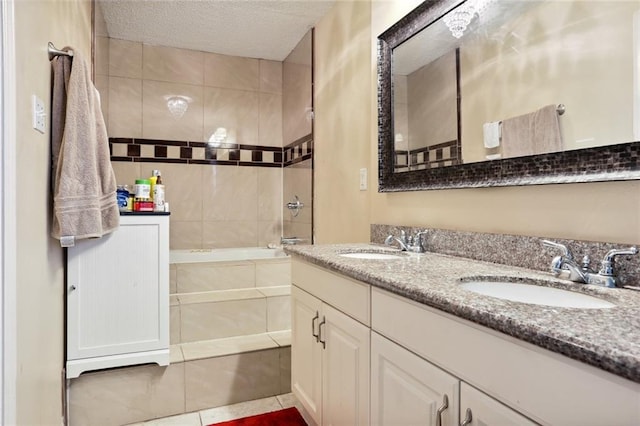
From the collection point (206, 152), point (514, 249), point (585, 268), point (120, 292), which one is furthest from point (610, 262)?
point (206, 152)

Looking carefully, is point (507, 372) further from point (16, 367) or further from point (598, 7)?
point (16, 367)

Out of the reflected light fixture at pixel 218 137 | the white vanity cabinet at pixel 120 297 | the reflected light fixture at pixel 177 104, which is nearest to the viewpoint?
the white vanity cabinet at pixel 120 297

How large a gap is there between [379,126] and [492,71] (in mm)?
678

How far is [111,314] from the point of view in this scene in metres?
1.88

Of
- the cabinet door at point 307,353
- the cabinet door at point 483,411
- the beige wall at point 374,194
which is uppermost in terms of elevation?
the beige wall at point 374,194

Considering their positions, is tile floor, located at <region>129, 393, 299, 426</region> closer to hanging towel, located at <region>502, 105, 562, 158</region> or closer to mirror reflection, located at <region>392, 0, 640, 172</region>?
mirror reflection, located at <region>392, 0, 640, 172</region>

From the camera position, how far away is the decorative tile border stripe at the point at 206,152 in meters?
3.16

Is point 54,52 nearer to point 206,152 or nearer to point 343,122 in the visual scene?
point 343,122

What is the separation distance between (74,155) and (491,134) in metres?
1.58

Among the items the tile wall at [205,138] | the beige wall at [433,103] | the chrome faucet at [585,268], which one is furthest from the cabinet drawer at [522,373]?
the tile wall at [205,138]

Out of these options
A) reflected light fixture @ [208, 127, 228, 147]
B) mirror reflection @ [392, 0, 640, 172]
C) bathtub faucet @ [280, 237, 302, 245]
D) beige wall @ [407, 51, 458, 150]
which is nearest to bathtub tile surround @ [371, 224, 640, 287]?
mirror reflection @ [392, 0, 640, 172]

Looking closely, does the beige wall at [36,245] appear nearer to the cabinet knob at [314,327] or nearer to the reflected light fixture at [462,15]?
the cabinet knob at [314,327]

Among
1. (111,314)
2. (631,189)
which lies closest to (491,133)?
(631,189)

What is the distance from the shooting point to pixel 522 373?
2.20 ft
